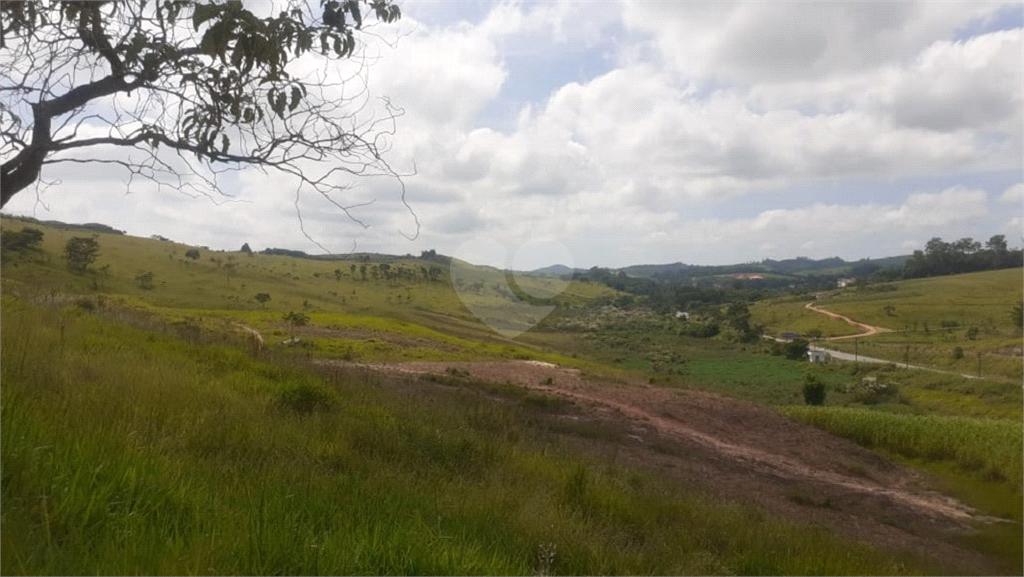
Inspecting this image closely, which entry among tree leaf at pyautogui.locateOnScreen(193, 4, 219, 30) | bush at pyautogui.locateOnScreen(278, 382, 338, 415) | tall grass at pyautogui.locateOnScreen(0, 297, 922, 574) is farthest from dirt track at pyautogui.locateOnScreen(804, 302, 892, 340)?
tree leaf at pyautogui.locateOnScreen(193, 4, 219, 30)

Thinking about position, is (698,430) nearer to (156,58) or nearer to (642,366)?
(156,58)

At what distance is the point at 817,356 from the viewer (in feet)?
151

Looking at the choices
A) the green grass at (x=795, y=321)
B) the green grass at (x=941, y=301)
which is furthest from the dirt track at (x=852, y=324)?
the green grass at (x=941, y=301)

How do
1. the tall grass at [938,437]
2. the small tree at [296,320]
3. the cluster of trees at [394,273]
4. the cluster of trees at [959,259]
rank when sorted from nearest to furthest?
the tall grass at [938,437], the small tree at [296,320], the cluster of trees at [394,273], the cluster of trees at [959,259]

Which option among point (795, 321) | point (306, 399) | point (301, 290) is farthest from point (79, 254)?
point (795, 321)

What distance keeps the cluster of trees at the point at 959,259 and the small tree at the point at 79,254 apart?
71966mm

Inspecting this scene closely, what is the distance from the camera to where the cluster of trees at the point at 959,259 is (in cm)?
7019

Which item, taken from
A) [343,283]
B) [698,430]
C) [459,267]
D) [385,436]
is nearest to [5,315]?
[385,436]

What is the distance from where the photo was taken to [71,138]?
503cm

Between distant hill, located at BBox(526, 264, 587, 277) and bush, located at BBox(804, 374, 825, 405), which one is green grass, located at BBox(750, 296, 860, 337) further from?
distant hill, located at BBox(526, 264, 587, 277)

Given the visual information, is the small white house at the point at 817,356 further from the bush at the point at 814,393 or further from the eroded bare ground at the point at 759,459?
the eroded bare ground at the point at 759,459

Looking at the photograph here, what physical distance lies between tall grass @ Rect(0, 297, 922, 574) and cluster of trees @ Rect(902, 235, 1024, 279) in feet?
251

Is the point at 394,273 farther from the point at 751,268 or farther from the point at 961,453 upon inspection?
the point at 751,268

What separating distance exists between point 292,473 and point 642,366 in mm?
34466
